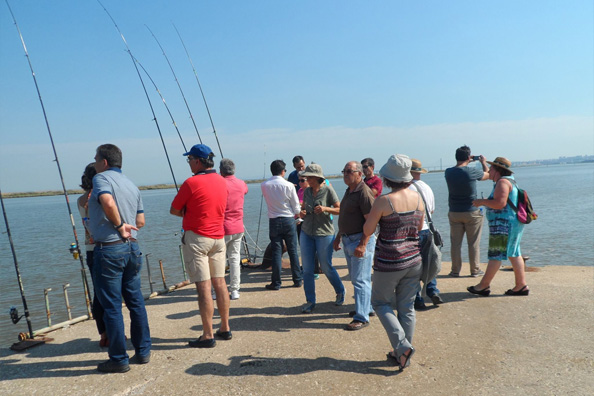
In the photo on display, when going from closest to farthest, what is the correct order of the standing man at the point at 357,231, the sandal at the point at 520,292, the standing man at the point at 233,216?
the standing man at the point at 357,231, the sandal at the point at 520,292, the standing man at the point at 233,216

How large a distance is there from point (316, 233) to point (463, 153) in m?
2.70

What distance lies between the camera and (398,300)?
141 inches

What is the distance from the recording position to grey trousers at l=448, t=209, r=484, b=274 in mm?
6449

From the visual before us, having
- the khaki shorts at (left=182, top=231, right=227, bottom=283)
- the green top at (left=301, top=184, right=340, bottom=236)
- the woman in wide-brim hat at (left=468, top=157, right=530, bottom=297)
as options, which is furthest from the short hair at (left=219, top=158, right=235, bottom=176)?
the woman in wide-brim hat at (left=468, top=157, right=530, bottom=297)

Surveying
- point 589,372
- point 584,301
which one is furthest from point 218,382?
point 584,301

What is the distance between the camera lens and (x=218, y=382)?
3.42 m

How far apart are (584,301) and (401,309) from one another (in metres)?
3.13

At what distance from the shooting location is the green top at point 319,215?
16.9 feet

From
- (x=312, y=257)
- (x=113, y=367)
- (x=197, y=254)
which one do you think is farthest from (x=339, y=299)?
(x=113, y=367)

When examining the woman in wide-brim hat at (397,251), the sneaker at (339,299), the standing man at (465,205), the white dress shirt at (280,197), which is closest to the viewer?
the woman in wide-brim hat at (397,251)

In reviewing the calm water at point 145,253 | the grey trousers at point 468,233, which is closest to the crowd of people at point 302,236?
the grey trousers at point 468,233

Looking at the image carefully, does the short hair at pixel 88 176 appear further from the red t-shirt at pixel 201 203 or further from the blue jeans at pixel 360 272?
the blue jeans at pixel 360 272

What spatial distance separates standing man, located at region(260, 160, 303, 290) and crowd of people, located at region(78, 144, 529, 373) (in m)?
0.02

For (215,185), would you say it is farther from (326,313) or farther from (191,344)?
A: (326,313)
